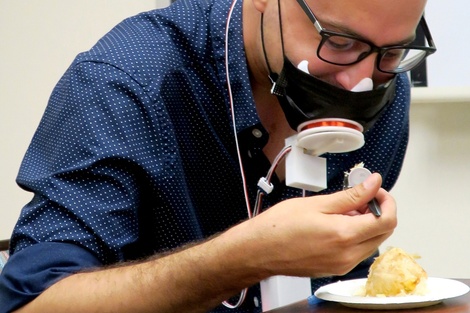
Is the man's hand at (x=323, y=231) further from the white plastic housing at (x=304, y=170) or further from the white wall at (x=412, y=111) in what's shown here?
the white wall at (x=412, y=111)

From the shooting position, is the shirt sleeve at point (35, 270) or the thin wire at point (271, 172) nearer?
the shirt sleeve at point (35, 270)

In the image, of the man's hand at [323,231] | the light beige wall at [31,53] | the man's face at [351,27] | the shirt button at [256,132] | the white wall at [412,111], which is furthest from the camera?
the light beige wall at [31,53]

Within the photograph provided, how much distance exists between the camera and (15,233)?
4.39ft

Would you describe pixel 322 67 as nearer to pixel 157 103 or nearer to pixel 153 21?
pixel 157 103

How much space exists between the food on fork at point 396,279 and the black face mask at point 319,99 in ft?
0.86

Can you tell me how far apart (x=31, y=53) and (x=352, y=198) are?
6.39 ft

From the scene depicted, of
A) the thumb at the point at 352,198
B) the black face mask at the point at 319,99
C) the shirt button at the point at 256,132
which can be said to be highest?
the black face mask at the point at 319,99

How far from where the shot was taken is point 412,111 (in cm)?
252

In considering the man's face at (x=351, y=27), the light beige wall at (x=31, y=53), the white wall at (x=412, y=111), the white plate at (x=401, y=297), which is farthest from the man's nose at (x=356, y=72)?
the light beige wall at (x=31, y=53)

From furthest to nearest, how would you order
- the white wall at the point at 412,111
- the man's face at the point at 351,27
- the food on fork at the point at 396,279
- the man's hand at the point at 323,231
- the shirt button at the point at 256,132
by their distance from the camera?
the white wall at the point at 412,111 < the shirt button at the point at 256,132 < the man's face at the point at 351,27 < the food on fork at the point at 396,279 < the man's hand at the point at 323,231

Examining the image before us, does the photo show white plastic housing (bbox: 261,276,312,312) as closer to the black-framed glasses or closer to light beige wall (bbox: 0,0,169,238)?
the black-framed glasses

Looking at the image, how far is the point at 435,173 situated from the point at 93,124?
4.87 feet

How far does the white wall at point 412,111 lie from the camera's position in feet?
8.11

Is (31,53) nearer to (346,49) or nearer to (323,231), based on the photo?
(346,49)
